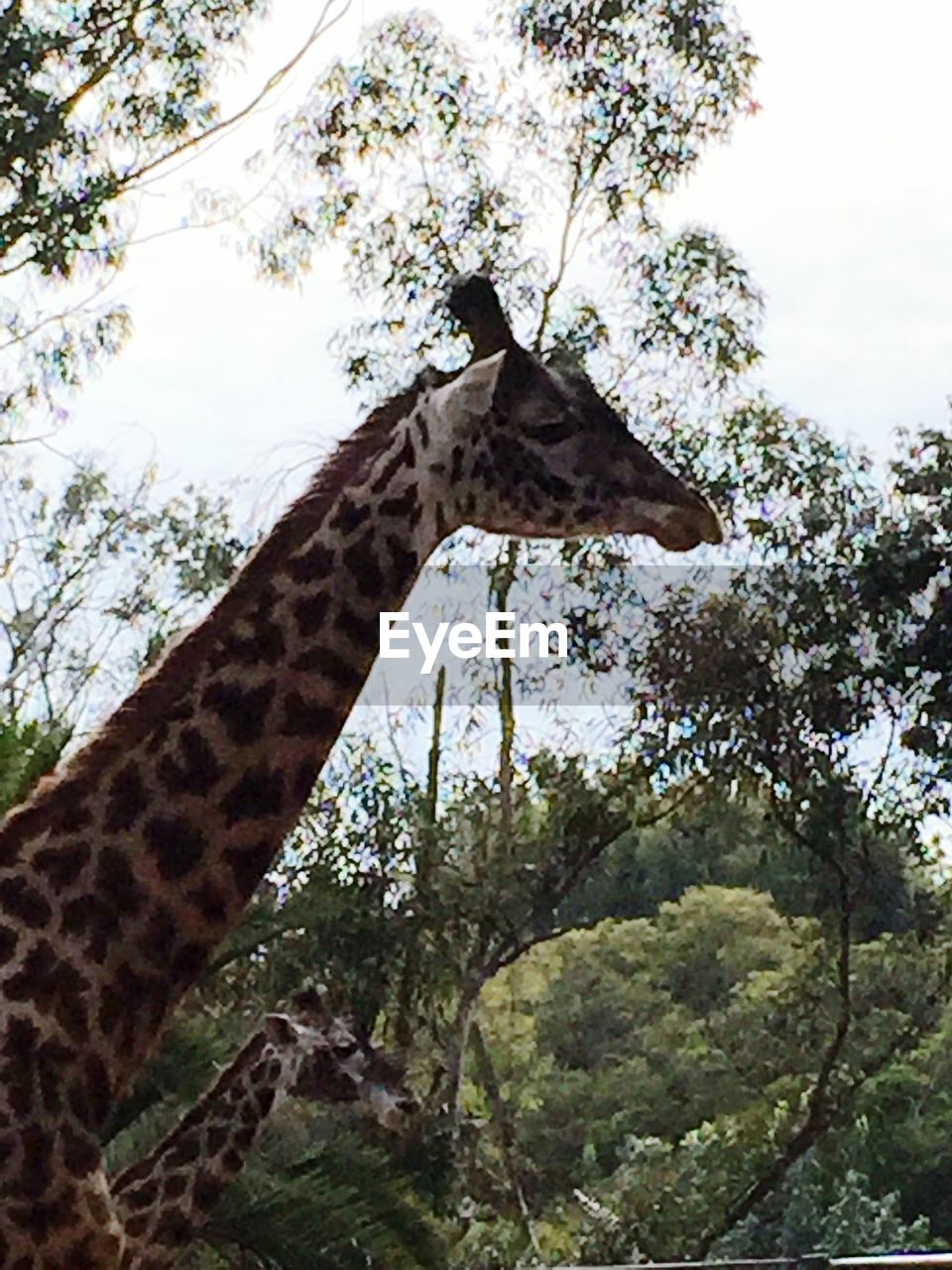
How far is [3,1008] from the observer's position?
164 cm

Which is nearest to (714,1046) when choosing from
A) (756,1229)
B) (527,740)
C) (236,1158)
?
(756,1229)

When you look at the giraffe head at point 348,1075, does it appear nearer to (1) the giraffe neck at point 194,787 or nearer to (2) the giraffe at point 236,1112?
(2) the giraffe at point 236,1112

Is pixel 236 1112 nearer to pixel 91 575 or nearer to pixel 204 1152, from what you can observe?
pixel 204 1152

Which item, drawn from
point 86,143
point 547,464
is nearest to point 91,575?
point 86,143

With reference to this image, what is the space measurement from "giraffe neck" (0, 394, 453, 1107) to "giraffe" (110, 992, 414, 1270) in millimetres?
156

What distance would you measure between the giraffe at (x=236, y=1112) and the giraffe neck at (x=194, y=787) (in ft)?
0.51

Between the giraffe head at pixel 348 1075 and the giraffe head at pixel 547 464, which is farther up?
the giraffe head at pixel 547 464

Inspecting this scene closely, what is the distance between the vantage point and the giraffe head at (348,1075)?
72.1 inches

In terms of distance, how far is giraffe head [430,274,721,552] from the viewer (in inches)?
73.7

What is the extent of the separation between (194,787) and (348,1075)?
12.7 inches

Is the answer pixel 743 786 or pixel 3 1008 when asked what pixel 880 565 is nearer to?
pixel 743 786

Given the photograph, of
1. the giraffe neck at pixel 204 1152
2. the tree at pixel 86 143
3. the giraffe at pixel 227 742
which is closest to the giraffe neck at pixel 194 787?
the giraffe at pixel 227 742

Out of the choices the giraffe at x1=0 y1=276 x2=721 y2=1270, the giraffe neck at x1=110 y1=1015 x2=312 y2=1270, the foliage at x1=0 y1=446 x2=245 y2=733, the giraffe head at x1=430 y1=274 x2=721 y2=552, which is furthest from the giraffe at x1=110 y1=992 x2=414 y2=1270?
the foliage at x1=0 y1=446 x2=245 y2=733

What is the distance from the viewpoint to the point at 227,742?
1.74 m
